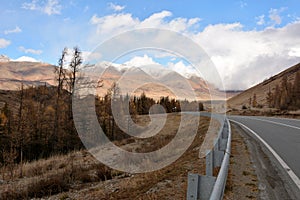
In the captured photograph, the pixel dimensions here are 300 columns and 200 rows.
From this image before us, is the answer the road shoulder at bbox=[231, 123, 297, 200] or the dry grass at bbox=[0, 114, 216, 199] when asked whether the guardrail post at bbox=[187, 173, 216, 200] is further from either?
the dry grass at bbox=[0, 114, 216, 199]

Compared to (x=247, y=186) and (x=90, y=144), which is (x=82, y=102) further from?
(x=247, y=186)

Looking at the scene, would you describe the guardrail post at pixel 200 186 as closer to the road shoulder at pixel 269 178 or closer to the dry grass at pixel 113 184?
the road shoulder at pixel 269 178

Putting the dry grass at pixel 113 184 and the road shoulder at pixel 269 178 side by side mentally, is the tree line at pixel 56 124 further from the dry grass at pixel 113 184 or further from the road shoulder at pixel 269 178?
the road shoulder at pixel 269 178

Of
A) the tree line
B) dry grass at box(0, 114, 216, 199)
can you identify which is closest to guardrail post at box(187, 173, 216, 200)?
dry grass at box(0, 114, 216, 199)

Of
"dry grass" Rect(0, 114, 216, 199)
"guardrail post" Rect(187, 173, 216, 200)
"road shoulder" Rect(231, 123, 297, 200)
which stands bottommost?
"dry grass" Rect(0, 114, 216, 199)

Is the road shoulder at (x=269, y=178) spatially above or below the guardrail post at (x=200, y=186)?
below

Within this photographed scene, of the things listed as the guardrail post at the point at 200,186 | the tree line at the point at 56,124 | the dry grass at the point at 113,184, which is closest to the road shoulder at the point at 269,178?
the dry grass at the point at 113,184

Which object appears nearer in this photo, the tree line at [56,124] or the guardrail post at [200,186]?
the guardrail post at [200,186]

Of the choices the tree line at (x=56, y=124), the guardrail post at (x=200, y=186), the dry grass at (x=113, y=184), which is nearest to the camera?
the guardrail post at (x=200, y=186)

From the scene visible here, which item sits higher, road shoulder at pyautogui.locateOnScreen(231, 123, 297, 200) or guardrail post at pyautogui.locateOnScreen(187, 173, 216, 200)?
guardrail post at pyautogui.locateOnScreen(187, 173, 216, 200)

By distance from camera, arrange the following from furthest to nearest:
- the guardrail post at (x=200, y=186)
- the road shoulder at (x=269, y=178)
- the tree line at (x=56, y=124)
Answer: the tree line at (x=56, y=124) < the road shoulder at (x=269, y=178) < the guardrail post at (x=200, y=186)

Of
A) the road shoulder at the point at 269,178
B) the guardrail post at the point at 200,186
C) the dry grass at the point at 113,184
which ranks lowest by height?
the dry grass at the point at 113,184

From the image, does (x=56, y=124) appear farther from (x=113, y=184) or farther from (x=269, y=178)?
(x=269, y=178)

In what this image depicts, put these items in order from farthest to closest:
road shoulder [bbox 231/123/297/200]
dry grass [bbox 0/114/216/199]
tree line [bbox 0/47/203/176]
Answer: tree line [bbox 0/47/203/176] → dry grass [bbox 0/114/216/199] → road shoulder [bbox 231/123/297/200]
